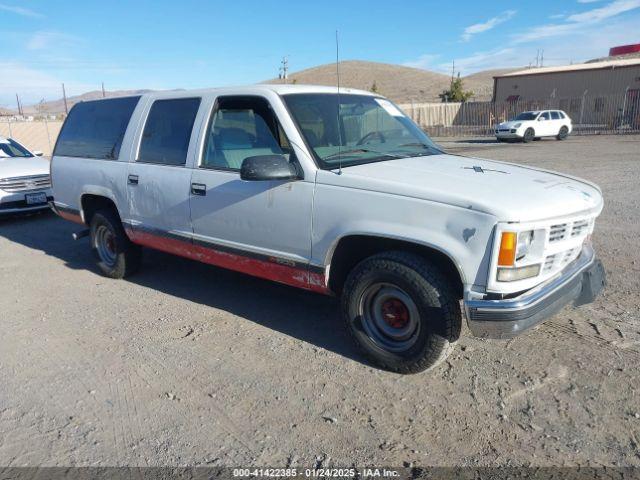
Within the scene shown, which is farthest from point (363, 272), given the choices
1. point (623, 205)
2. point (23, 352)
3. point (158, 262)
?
point (623, 205)

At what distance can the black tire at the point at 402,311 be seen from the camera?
11.0 feet

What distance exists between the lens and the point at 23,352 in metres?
4.20

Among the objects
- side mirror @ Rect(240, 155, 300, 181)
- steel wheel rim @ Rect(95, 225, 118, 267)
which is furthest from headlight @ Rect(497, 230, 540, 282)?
steel wheel rim @ Rect(95, 225, 118, 267)

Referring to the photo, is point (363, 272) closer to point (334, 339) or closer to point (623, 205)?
point (334, 339)

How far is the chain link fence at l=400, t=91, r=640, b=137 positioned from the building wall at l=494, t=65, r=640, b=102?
4.88 metres

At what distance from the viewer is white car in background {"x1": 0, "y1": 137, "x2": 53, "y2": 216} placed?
29.9 feet

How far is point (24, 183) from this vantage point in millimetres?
9344

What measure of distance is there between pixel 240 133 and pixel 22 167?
700 cm

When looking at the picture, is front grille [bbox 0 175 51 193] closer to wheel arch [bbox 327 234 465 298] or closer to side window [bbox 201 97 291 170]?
side window [bbox 201 97 291 170]

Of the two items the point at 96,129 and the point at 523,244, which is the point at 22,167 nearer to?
the point at 96,129

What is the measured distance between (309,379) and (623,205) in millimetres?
7224

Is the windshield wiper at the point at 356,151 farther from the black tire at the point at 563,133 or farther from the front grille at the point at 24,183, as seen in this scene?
the black tire at the point at 563,133

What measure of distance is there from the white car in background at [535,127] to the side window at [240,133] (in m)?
25.1

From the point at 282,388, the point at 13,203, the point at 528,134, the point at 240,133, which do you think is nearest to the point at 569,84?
the point at 528,134
